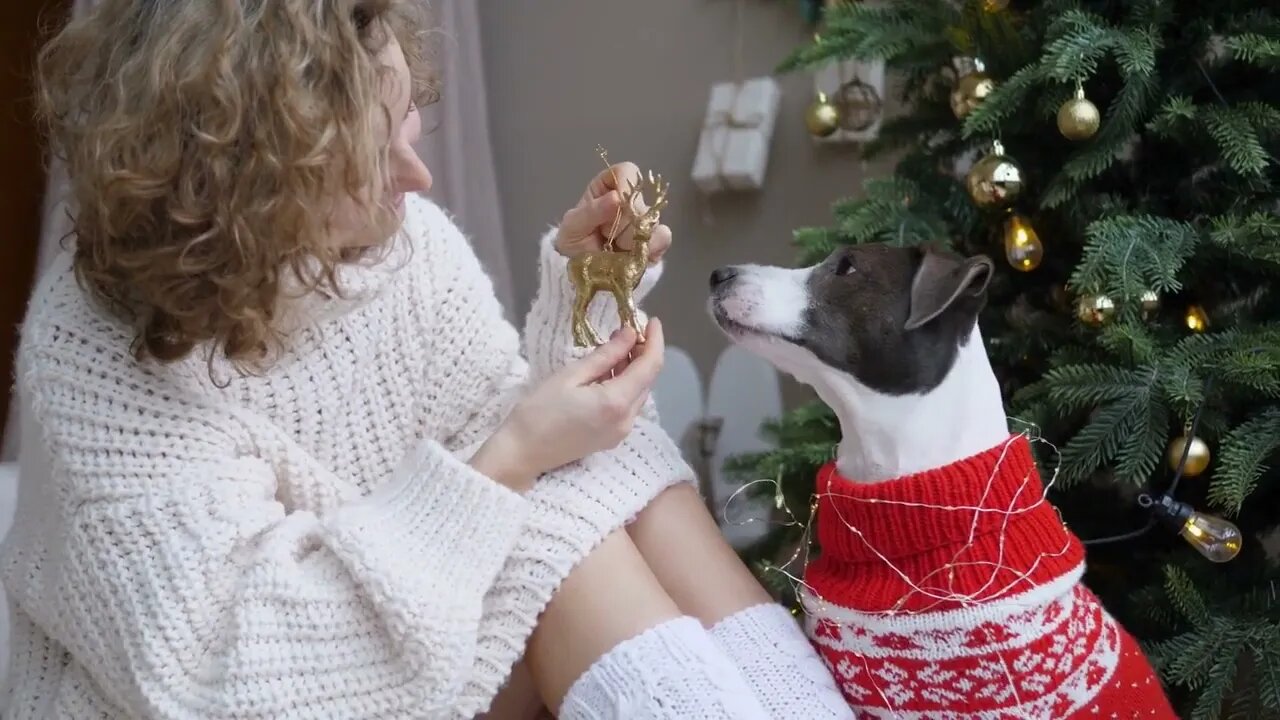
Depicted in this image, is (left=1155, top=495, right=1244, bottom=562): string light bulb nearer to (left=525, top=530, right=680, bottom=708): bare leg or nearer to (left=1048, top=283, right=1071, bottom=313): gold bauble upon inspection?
(left=1048, top=283, right=1071, bottom=313): gold bauble

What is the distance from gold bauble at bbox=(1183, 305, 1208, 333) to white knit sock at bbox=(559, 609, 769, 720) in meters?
0.57

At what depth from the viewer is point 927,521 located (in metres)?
0.92

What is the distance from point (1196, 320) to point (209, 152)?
0.88m

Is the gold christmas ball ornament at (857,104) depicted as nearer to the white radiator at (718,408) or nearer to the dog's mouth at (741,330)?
the white radiator at (718,408)

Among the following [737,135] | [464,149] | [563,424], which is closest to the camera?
[563,424]

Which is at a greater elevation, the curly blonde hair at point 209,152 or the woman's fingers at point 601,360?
the curly blonde hair at point 209,152

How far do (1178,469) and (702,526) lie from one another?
438 mm

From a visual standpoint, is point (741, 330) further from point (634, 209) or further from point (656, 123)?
point (656, 123)

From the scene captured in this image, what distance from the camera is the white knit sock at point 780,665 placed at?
2.96 ft

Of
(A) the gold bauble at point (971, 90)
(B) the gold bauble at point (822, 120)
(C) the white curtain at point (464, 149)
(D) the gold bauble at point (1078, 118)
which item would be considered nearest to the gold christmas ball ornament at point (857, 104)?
(B) the gold bauble at point (822, 120)

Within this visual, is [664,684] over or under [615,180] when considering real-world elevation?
under

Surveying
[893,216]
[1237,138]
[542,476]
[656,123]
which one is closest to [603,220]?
[542,476]

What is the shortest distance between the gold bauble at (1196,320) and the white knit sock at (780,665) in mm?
486

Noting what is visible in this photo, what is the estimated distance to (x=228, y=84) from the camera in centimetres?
80
